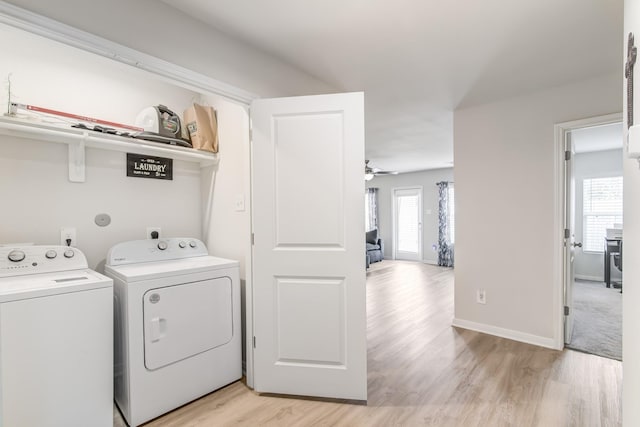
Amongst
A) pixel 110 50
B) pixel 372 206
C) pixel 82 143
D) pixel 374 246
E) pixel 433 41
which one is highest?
pixel 433 41

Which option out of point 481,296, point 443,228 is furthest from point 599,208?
point 481,296

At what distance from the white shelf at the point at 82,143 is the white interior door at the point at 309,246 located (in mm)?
708

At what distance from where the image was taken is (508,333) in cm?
288

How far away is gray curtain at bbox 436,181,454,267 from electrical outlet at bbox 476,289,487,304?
13.4ft

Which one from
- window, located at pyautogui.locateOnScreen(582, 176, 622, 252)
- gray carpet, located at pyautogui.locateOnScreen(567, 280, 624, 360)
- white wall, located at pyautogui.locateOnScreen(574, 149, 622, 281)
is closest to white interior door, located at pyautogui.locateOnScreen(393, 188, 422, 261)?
white wall, located at pyautogui.locateOnScreen(574, 149, 622, 281)

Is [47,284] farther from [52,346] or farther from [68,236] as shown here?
[68,236]

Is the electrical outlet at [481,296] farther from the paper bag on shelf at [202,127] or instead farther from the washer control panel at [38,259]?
the washer control panel at [38,259]

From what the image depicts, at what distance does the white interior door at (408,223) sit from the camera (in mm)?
7863

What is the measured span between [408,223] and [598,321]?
16.3 ft

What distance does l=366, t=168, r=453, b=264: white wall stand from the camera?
748 cm

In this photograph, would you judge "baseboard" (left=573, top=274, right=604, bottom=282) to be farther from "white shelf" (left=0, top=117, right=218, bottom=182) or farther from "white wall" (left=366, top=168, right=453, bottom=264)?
"white shelf" (left=0, top=117, right=218, bottom=182)

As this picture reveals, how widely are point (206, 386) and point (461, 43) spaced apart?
9.28 ft

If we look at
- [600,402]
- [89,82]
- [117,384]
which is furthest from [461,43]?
[117,384]

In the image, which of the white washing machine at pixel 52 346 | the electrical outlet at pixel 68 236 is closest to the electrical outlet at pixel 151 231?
the electrical outlet at pixel 68 236
